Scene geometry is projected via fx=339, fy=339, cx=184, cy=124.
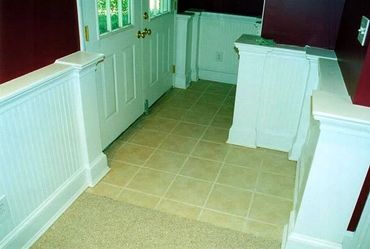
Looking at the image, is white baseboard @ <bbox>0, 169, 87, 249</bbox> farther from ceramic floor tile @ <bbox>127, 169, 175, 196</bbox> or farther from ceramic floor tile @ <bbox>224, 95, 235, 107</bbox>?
ceramic floor tile @ <bbox>224, 95, 235, 107</bbox>

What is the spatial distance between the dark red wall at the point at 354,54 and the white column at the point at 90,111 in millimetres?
1391

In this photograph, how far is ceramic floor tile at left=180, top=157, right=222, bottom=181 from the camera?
2.46 m

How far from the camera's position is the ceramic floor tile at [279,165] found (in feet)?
8.34

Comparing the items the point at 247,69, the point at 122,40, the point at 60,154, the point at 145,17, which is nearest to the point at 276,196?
the point at 247,69

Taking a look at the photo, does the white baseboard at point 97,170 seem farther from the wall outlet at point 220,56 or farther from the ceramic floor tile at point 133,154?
the wall outlet at point 220,56

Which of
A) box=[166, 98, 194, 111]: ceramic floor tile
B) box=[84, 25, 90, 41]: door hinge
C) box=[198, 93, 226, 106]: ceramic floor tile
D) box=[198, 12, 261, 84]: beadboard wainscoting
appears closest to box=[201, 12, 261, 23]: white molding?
box=[198, 12, 261, 84]: beadboard wainscoting

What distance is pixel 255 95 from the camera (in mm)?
2648

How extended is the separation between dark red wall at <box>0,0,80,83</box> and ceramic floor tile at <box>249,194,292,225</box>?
1.50 meters

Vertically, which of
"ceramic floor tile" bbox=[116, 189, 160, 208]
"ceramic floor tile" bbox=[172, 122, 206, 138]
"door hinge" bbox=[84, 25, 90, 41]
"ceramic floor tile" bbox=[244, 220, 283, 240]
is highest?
"door hinge" bbox=[84, 25, 90, 41]

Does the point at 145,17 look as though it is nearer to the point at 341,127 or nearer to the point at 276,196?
the point at 276,196

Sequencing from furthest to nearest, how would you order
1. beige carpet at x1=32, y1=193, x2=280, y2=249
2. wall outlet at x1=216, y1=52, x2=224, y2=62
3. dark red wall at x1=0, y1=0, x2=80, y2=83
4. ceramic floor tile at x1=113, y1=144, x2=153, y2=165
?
wall outlet at x1=216, y1=52, x2=224, y2=62, ceramic floor tile at x1=113, y1=144, x2=153, y2=165, beige carpet at x1=32, y1=193, x2=280, y2=249, dark red wall at x1=0, y1=0, x2=80, y2=83

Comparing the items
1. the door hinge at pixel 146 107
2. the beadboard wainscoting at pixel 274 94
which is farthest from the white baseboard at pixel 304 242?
the door hinge at pixel 146 107

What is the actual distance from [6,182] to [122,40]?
4.74 feet

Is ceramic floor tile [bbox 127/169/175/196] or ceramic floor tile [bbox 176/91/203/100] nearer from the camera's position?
ceramic floor tile [bbox 127/169/175/196]
